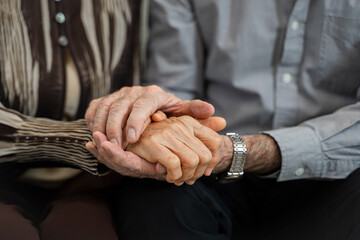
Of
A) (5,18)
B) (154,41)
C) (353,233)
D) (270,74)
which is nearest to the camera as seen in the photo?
(353,233)

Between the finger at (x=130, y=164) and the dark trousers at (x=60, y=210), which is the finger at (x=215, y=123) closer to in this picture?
the finger at (x=130, y=164)

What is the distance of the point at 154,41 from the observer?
117cm

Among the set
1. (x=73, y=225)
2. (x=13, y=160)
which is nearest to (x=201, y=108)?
(x=73, y=225)

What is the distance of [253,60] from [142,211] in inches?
21.6

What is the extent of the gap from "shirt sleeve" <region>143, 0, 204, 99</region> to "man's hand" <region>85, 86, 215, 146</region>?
0.86 ft

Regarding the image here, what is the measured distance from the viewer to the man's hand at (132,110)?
749mm

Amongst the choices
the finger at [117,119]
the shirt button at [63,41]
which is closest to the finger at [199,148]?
the finger at [117,119]

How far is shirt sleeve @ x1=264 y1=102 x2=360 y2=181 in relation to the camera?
Answer: 2.81ft

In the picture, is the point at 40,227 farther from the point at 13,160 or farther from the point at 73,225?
the point at 13,160

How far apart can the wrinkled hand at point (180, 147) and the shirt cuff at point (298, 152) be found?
0.18m

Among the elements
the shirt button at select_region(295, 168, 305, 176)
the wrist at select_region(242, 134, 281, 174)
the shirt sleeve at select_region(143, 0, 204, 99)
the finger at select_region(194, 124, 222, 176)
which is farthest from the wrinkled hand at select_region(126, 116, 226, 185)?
the shirt sleeve at select_region(143, 0, 204, 99)

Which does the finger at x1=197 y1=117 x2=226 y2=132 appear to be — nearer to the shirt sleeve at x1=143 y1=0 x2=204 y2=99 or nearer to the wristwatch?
the wristwatch

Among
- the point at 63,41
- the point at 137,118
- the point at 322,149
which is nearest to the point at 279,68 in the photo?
the point at 322,149

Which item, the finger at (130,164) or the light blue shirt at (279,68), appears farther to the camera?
the light blue shirt at (279,68)
